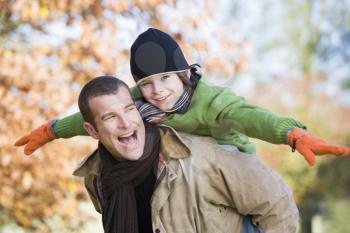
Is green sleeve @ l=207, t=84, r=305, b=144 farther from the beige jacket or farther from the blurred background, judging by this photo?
the blurred background

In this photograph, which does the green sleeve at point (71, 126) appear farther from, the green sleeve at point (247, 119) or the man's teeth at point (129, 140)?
the green sleeve at point (247, 119)

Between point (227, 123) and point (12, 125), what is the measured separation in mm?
3855

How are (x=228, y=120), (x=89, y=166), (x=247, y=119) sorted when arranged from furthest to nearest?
(x=89, y=166) → (x=228, y=120) → (x=247, y=119)

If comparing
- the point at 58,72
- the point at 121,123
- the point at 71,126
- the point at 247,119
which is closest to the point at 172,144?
the point at 121,123

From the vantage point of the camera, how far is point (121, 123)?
3150 mm

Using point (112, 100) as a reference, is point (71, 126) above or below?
below

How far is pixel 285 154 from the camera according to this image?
14.5 metres

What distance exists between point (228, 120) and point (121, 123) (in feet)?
1.47

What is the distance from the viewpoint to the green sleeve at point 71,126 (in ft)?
12.0

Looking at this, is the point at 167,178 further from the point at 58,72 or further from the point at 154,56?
the point at 58,72

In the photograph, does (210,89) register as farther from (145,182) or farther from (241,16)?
(241,16)

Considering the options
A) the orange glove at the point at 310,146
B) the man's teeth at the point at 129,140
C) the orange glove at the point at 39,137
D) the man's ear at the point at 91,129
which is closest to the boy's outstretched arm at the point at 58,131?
the orange glove at the point at 39,137

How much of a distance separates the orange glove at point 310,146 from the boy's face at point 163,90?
66 centimetres

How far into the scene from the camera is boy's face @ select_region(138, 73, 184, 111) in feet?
10.9
